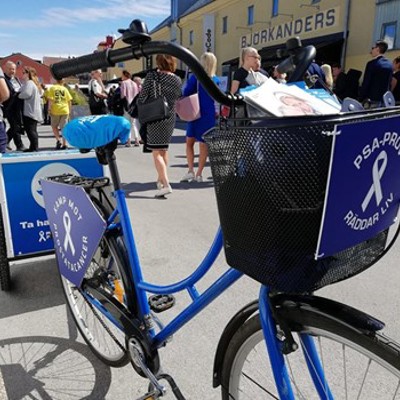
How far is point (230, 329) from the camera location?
1308 millimetres

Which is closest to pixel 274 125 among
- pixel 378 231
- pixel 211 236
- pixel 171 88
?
pixel 378 231

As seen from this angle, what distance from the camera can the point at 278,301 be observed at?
3.71ft

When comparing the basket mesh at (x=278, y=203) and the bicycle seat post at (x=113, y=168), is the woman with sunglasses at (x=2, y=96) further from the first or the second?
the basket mesh at (x=278, y=203)

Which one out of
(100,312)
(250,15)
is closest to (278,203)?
(100,312)

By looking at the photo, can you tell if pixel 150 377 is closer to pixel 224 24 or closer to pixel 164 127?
pixel 164 127

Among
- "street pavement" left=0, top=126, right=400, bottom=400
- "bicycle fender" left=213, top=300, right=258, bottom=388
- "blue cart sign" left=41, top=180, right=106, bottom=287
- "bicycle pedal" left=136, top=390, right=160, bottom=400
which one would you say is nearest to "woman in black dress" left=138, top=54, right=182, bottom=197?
"street pavement" left=0, top=126, right=400, bottom=400

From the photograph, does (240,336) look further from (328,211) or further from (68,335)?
(68,335)

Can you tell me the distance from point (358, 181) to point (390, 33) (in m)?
15.2

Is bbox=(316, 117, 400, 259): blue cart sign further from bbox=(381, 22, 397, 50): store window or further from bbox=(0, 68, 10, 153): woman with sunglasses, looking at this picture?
bbox=(381, 22, 397, 50): store window

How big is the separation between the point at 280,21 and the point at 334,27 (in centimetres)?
384

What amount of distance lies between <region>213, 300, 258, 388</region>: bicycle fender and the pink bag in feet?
12.5

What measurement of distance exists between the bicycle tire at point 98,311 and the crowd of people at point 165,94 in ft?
2.00

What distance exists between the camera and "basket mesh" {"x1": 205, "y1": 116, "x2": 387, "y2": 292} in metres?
0.87

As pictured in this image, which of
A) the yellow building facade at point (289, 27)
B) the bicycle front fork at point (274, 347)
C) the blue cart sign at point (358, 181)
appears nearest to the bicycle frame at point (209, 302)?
the bicycle front fork at point (274, 347)
